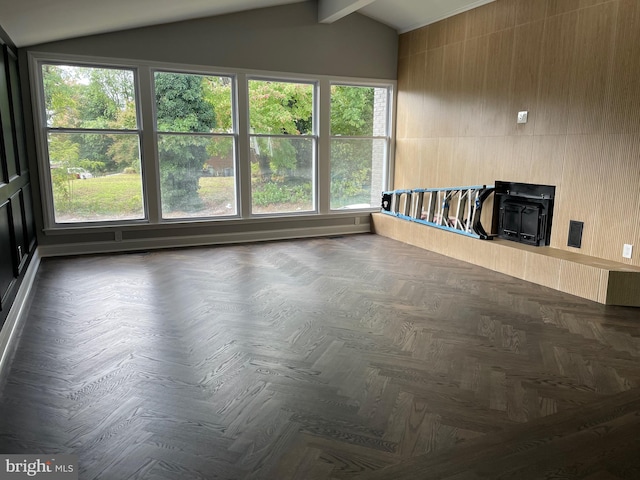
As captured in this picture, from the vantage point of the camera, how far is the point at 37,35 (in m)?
4.68

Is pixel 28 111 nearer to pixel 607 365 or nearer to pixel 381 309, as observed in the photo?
pixel 381 309

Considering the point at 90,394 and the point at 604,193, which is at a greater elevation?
the point at 604,193

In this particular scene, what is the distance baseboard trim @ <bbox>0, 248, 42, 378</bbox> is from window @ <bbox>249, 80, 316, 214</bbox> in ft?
9.91

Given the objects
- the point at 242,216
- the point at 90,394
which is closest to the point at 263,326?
the point at 90,394

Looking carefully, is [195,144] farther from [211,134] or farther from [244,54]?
[244,54]

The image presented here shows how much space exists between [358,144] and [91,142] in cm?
375

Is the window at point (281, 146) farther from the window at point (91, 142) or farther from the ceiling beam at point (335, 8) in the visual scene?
the window at point (91, 142)

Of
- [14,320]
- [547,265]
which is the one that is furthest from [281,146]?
[14,320]

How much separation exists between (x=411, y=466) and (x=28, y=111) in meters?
5.56

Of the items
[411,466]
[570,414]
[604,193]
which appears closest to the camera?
[411,466]

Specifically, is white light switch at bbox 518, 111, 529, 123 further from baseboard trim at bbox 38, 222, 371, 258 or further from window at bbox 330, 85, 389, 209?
baseboard trim at bbox 38, 222, 371, 258

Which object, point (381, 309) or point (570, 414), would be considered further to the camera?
point (381, 309)

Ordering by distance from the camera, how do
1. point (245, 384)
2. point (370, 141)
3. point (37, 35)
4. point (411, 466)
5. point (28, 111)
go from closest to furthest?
point (411, 466) → point (245, 384) → point (37, 35) → point (28, 111) → point (370, 141)

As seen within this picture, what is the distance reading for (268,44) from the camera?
20.6ft
